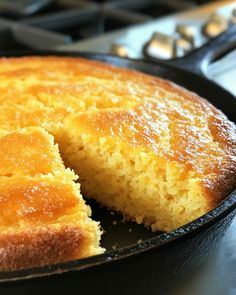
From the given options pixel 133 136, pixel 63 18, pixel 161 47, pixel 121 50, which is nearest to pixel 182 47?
pixel 161 47

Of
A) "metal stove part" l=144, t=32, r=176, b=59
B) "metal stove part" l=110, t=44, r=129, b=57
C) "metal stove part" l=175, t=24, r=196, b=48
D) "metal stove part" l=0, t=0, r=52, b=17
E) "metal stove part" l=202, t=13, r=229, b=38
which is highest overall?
"metal stove part" l=202, t=13, r=229, b=38

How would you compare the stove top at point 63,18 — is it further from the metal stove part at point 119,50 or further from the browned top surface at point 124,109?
the browned top surface at point 124,109

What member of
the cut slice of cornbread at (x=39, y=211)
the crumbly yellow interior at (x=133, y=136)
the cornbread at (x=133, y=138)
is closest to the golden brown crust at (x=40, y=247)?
the cut slice of cornbread at (x=39, y=211)

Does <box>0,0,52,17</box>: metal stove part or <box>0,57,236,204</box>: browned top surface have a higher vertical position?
<box>0,57,236,204</box>: browned top surface

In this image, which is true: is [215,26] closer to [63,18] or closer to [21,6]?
[63,18]

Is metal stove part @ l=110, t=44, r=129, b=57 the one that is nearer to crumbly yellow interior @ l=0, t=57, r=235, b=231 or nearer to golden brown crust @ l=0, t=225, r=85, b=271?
crumbly yellow interior @ l=0, t=57, r=235, b=231

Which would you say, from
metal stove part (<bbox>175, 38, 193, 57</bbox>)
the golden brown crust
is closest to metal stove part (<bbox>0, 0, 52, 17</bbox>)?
metal stove part (<bbox>175, 38, 193, 57</bbox>)
